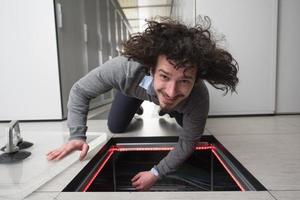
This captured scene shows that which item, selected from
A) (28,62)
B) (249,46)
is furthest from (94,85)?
(249,46)

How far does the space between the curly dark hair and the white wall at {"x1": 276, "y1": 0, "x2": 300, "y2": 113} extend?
1449 mm

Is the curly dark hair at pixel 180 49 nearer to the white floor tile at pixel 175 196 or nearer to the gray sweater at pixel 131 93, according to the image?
the gray sweater at pixel 131 93

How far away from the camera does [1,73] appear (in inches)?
80.7

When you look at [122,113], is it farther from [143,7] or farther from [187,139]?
[143,7]

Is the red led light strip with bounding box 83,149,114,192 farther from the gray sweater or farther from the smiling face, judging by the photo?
the smiling face

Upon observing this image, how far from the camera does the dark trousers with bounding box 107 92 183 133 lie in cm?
158

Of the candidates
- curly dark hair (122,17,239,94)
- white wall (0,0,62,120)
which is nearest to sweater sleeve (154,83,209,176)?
curly dark hair (122,17,239,94)

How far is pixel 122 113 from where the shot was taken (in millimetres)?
1600

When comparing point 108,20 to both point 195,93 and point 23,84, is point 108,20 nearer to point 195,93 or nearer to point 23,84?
point 23,84

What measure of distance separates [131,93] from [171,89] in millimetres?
366

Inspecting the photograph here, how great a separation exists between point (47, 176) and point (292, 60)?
2029 mm

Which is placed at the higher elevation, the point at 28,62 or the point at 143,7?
the point at 143,7

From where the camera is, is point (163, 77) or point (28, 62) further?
point (28, 62)

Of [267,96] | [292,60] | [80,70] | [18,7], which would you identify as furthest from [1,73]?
[292,60]
